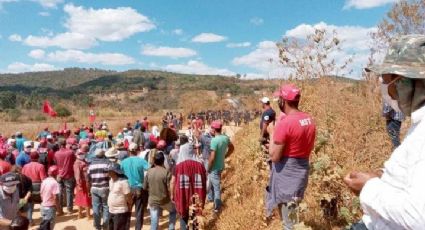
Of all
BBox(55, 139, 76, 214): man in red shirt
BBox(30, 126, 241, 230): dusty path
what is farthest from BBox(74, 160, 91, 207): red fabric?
BBox(55, 139, 76, 214): man in red shirt

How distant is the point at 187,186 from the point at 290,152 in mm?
2820

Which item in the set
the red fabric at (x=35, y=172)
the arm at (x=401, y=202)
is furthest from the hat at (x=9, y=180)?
the arm at (x=401, y=202)

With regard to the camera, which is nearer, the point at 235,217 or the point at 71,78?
the point at 235,217

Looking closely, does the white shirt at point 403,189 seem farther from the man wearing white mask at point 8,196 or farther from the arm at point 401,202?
the man wearing white mask at point 8,196

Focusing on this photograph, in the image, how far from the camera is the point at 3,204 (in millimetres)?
6055

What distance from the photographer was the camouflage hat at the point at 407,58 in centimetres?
148

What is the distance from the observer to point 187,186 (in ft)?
21.1

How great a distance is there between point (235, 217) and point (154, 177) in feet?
4.71

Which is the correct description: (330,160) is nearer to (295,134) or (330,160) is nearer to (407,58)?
(295,134)

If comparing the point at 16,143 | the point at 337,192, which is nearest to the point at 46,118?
the point at 16,143

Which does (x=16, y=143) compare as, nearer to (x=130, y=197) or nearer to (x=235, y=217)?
(x=130, y=197)

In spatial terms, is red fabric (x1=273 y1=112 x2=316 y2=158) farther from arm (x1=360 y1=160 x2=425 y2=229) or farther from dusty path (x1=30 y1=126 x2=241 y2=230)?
dusty path (x1=30 y1=126 x2=241 y2=230)

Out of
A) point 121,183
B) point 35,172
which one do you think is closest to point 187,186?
point 121,183

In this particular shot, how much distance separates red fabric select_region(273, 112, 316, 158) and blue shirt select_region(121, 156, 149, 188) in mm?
3861
